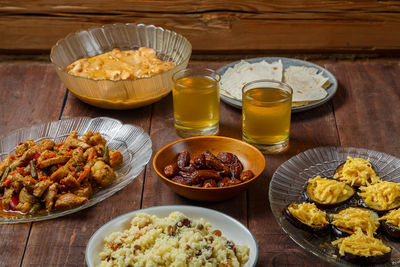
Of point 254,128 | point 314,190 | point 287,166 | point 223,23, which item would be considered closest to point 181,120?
point 254,128

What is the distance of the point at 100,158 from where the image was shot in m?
2.06

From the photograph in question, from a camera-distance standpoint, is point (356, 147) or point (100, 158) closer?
point (100, 158)

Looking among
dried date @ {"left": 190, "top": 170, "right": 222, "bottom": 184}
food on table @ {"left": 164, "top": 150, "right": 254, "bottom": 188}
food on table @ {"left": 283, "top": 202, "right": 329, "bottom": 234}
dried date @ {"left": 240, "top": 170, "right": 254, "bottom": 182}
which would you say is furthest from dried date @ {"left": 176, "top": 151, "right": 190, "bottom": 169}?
food on table @ {"left": 283, "top": 202, "right": 329, "bottom": 234}

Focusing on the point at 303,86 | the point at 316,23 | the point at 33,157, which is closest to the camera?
the point at 33,157

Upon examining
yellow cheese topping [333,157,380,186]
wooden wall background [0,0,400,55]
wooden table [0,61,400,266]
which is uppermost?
yellow cheese topping [333,157,380,186]

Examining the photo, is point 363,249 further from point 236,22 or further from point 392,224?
point 236,22

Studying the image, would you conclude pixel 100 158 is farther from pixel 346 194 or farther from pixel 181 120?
pixel 346 194

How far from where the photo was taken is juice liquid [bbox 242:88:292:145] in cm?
213

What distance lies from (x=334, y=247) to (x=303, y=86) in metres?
1.21

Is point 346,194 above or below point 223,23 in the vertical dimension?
above

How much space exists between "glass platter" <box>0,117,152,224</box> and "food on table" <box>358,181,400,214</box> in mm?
866

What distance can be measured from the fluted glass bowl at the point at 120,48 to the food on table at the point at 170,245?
895mm

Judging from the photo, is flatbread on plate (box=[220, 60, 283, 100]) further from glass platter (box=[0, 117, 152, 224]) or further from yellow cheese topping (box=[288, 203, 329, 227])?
yellow cheese topping (box=[288, 203, 329, 227])

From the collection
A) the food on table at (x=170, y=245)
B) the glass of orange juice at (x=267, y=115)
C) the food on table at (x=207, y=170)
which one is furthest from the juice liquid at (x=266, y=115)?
the food on table at (x=170, y=245)
